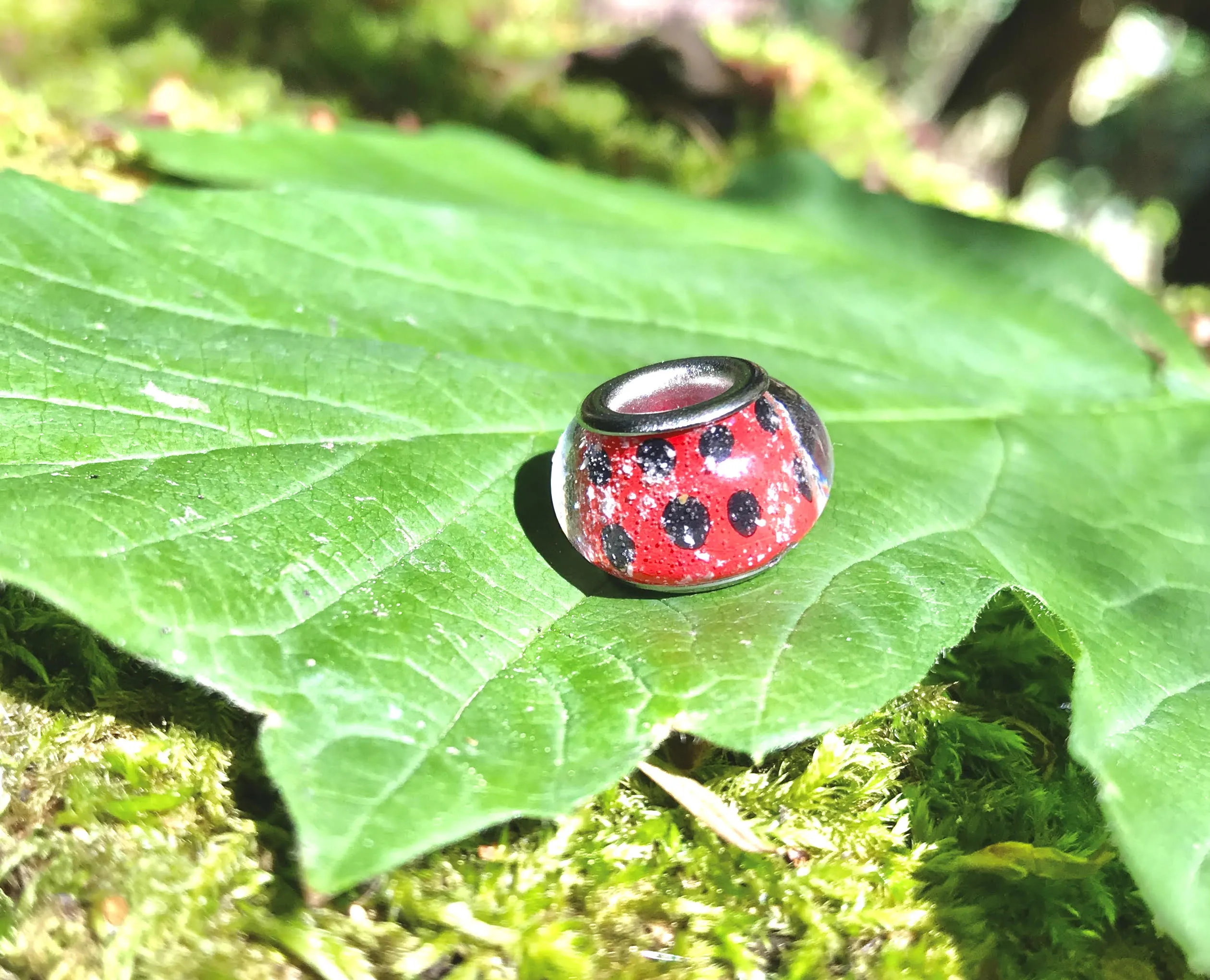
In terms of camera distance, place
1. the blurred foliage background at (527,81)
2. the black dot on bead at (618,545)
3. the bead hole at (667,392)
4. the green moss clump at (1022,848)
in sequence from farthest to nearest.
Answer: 1. the blurred foliage background at (527,81)
2. the bead hole at (667,392)
3. the black dot on bead at (618,545)
4. the green moss clump at (1022,848)

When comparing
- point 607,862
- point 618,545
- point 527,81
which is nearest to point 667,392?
point 618,545

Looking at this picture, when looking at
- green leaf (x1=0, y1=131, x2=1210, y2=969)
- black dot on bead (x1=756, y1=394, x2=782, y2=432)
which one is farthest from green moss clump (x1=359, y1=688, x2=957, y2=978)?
black dot on bead (x1=756, y1=394, x2=782, y2=432)

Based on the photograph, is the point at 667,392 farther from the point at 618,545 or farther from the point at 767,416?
the point at 618,545

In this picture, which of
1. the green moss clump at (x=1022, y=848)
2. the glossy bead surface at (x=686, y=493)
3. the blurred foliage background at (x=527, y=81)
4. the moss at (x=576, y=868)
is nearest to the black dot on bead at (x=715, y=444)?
the glossy bead surface at (x=686, y=493)

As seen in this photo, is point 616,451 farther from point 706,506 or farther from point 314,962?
point 314,962

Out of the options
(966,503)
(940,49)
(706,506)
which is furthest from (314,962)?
(940,49)

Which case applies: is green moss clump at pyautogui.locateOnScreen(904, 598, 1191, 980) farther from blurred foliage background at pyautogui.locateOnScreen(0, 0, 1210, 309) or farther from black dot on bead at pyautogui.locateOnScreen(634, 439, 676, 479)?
blurred foliage background at pyautogui.locateOnScreen(0, 0, 1210, 309)

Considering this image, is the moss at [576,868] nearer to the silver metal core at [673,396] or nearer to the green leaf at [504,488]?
the green leaf at [504,488]
